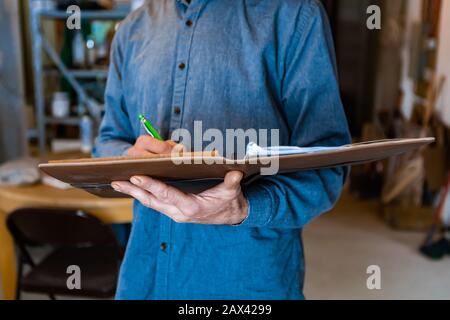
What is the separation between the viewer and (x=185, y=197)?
2.33 feet

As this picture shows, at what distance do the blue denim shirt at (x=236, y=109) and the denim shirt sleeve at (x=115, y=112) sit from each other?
3 cm

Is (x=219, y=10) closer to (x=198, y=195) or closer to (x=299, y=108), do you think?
(x=299, y=108)

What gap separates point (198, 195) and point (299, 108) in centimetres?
30

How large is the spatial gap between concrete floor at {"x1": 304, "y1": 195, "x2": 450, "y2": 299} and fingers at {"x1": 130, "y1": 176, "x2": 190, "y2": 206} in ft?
6.78

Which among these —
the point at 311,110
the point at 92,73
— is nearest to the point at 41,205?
the point at 311,110

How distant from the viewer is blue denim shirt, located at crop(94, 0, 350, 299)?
0.90 metres

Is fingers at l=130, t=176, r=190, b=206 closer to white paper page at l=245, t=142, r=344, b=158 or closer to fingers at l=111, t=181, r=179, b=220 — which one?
fingers at l=111, t=181, r=179, b=220

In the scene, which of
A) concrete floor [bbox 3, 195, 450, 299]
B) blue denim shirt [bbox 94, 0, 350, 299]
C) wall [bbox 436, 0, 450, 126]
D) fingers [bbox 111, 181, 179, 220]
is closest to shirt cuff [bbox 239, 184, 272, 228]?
blue denim shirt [bbox 94, 0, 350, 299]

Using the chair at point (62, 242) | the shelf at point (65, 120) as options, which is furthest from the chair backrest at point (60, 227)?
the shelf at point (65, 120)

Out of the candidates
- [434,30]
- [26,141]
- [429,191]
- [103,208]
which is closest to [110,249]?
[103,208]

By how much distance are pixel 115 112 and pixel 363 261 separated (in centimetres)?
234

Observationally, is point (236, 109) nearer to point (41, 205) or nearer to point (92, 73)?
point (41, 205)

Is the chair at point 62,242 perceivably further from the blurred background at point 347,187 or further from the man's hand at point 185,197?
the man's hand at point 185,197

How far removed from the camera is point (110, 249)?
81.8 inches
